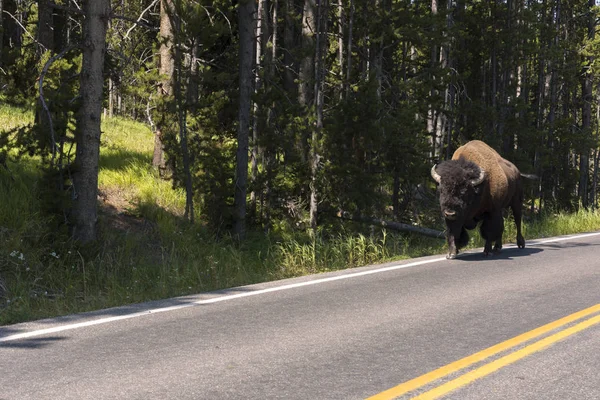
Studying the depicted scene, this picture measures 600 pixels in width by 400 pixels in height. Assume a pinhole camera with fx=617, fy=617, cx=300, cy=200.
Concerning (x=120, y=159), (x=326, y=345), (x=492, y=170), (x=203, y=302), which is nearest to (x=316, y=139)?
(x=492, y=170)

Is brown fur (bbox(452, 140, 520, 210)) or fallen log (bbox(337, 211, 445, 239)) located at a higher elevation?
brown fur (bbox(452, 140, 520, 210))

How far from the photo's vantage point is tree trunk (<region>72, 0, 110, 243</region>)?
1026cm

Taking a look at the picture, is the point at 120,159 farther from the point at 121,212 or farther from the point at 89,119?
the point at 89,119

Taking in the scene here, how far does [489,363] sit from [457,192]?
17.5ft

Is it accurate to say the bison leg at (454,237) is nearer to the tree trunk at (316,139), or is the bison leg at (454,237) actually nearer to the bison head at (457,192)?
the bison head at (457,192)

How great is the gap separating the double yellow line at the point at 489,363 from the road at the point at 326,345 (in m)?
0.02

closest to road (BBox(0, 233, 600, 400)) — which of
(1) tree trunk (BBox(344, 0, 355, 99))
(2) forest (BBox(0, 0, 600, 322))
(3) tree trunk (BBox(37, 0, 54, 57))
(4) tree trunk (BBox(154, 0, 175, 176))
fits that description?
(2) forest (BBox(0, 0, 600, 322))

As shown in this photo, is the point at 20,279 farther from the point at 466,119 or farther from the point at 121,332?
the point at 466,119

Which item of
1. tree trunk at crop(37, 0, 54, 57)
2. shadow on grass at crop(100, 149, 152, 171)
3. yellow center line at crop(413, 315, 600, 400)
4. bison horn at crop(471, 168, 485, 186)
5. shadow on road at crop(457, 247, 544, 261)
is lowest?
yellow center line at crop(413, 315, 600, 400)

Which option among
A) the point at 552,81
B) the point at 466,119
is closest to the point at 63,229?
the point at 466,119

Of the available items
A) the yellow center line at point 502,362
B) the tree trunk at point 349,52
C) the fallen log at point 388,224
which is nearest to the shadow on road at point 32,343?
the yellow center line at point 502,362

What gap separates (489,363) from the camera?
5078 millimetres

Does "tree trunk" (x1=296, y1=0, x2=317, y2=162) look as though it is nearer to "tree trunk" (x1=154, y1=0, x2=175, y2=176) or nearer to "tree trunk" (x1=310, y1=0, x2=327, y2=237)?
"tree trunk" (x1=310, y1=0, x2=327, y2=237)

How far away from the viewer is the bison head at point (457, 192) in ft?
33.0
